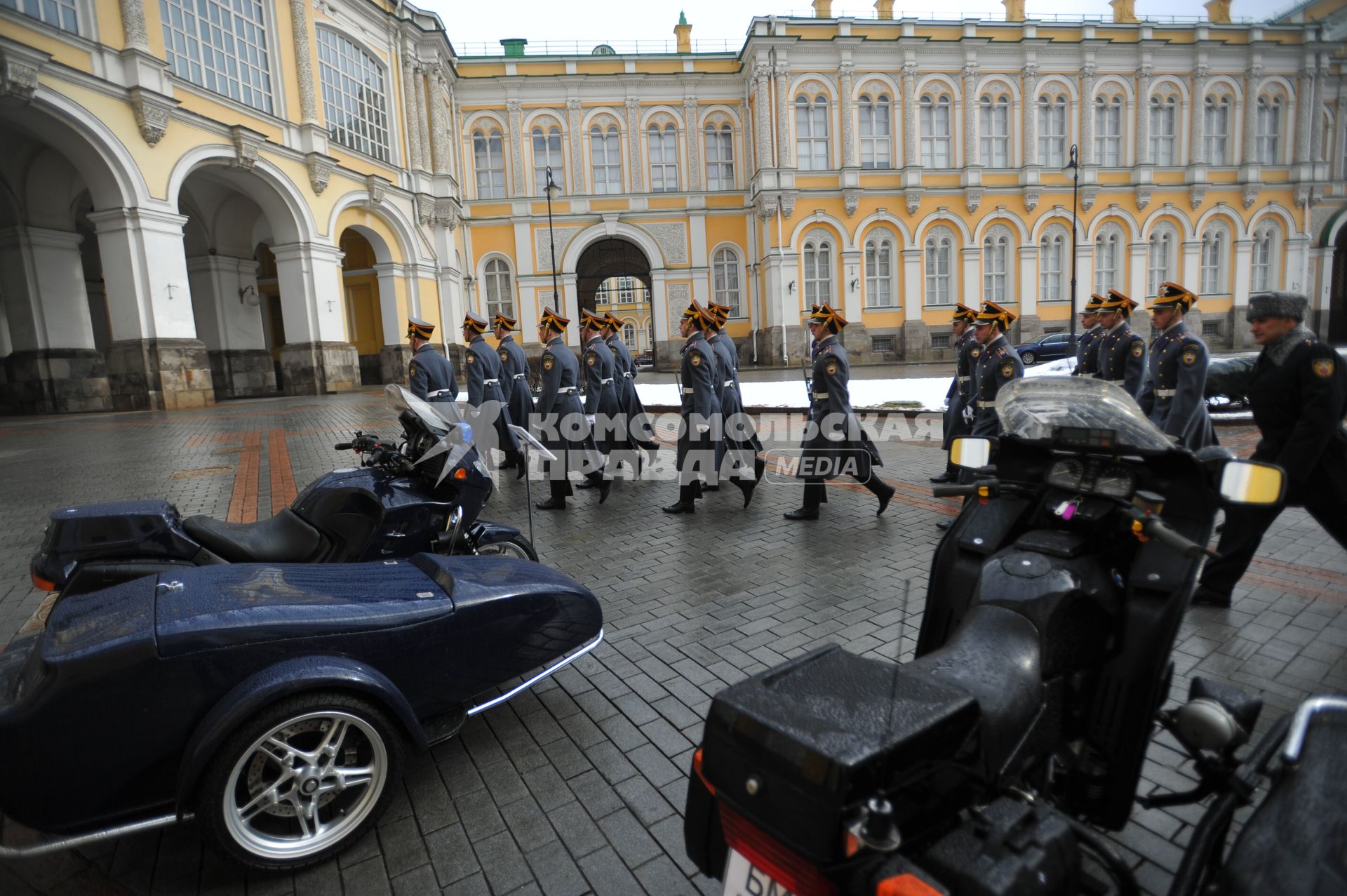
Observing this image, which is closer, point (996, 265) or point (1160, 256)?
point (996, 265)

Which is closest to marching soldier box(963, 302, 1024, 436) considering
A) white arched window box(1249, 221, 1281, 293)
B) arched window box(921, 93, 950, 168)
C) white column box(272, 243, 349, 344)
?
white column box(272, 243, 349, 344)

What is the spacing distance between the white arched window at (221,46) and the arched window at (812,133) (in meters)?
19.9

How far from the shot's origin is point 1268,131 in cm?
3297

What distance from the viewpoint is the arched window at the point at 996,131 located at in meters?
31.7

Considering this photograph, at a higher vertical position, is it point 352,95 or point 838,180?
point 352,95

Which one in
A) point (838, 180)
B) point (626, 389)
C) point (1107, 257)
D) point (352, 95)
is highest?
point (352, 95)

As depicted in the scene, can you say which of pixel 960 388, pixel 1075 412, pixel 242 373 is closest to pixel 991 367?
pixel 960 388

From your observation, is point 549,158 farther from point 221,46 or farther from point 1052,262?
point 1052,262

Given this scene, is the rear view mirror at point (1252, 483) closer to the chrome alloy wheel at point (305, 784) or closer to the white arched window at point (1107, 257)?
the chrome alloy wheel at point (305, 784)

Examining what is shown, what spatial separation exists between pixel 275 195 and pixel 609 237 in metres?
14.4

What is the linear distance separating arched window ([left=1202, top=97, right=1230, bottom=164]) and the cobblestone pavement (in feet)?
117

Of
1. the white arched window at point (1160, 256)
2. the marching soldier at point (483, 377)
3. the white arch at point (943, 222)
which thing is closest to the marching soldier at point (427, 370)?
the marching soldier at point (483, 377)

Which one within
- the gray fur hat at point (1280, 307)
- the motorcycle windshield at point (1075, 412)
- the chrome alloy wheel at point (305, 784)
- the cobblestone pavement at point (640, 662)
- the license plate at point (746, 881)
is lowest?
the cobblestone pavement at point (640, 662)

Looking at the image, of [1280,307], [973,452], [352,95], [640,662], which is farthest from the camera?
[352,95]
